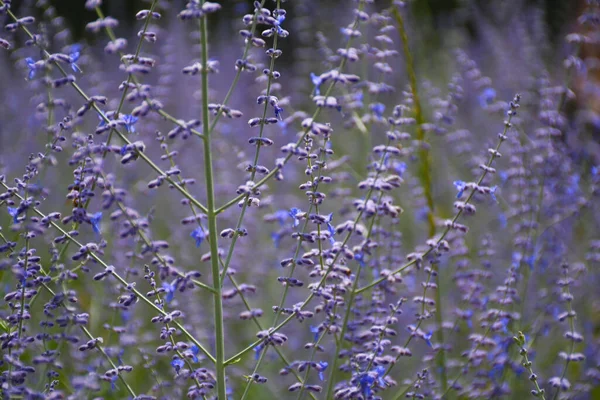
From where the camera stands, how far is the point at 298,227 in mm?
4617

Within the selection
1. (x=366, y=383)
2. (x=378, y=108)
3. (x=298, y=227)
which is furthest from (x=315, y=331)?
(x=298, y=227)

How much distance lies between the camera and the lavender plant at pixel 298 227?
6.81 feet

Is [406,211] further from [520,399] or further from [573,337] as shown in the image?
[573,337]

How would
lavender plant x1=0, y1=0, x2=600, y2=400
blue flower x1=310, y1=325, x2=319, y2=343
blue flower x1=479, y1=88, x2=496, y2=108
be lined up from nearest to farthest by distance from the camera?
1. lavender plant x1=0, y1=0, x2=600, y2=400
2. blue flower x1=310, y1=325, x2=319, y2=343
3. blue flower x1=479, y1=88, x2=496, y2=108

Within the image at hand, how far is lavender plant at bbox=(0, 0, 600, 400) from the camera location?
6.81ft

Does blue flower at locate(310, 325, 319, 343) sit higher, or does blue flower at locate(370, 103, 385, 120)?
blue flower at locate(370, 103, 385, 120)

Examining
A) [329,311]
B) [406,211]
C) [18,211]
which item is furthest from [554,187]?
[18,211]

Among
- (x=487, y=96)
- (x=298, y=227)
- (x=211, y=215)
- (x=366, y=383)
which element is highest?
(x=211, y=215)

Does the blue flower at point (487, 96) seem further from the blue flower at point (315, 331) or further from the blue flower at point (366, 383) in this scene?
the blue flower at point (366, 383)

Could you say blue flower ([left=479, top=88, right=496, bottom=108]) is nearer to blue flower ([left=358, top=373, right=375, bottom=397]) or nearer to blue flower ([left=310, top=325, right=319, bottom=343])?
blue flower ([left=310, top=325, right=319, bottom=343])

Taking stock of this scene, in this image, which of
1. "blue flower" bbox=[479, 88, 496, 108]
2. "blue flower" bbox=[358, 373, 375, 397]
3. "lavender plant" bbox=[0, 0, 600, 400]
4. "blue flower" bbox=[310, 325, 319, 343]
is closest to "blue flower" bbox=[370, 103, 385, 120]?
"lavender plant" bbox=[0, 0, 600, 400]

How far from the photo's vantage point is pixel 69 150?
455 cm

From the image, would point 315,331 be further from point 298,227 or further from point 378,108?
point 298,227

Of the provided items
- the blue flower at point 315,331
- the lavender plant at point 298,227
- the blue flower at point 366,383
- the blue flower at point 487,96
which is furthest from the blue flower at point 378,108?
the blue flower at point 366,383
